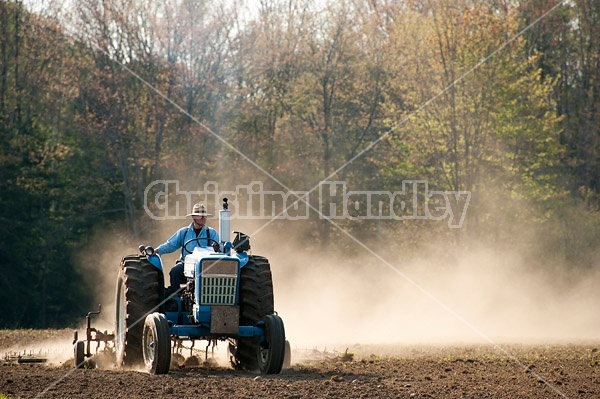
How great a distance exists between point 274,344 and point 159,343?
152 cm

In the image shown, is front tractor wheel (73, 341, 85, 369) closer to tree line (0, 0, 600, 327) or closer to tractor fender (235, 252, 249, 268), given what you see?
tractor fender (235, 252, 249, 268)

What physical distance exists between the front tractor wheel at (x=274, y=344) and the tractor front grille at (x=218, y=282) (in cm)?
66

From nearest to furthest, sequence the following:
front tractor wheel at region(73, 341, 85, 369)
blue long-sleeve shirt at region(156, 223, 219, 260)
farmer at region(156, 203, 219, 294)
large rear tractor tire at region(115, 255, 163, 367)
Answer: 1. large rear tractor tire at region(115, 255, 163, 367)
2. front tractor wheel at region(73, 341, 85, 369)
3. farmer at region(156, 203, 219, 294)
4. blue long-sleeve shirt at region(156, 223, 219, 260)

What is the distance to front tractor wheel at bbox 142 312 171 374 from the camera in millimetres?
11742

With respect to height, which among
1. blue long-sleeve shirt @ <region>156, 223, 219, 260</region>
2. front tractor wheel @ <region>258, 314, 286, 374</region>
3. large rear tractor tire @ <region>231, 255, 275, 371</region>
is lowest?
front tractor wheel @ <region>258, 314, 286, 374</region>

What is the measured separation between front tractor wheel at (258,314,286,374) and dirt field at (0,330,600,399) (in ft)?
0.58

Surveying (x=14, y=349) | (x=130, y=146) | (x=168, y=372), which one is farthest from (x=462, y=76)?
(x=168, y=372)

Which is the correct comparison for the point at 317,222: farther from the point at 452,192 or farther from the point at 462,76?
the point at 462,76

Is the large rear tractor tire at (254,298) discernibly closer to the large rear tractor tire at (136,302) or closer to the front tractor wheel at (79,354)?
the large rear tractor tire at (136,302)

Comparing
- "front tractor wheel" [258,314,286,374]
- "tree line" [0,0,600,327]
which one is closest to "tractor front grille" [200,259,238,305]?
"front tractor wheel" [258,314,286,374]

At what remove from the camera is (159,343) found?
11719 millimetres

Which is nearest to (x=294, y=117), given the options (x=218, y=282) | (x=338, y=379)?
(x=218, y=282)

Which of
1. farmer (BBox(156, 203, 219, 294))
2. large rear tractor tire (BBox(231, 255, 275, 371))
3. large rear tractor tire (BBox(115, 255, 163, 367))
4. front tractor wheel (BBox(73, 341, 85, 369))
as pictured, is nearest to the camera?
large rear tractor tire (BBox(231, 255, 275, 371))

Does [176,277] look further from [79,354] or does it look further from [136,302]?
[79,354]
